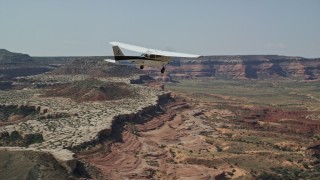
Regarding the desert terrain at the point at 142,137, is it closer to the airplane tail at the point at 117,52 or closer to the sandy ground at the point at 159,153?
the sandy ground at the point at 159,153

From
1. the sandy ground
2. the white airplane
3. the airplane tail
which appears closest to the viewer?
the white airplane

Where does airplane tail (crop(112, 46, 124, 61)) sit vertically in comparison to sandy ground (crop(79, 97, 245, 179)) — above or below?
above

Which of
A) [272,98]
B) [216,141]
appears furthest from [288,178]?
[272,98]

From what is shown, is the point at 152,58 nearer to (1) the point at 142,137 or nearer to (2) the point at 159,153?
(2) the point at 159,153

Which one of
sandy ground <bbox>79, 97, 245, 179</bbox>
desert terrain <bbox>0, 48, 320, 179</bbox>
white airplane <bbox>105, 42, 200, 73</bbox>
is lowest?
sandy ground <bbox>79, 97, 245, 179</bbox>

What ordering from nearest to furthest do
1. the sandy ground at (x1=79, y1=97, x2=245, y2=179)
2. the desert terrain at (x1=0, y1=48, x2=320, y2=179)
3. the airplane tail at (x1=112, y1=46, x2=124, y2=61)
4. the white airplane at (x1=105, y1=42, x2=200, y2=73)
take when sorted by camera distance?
1. the white airplane at (x1=105, y1=42, x2=200, y2=73)
2. the desert terrain at (x1=0, y1=48, x2=320, y2=179)
3. the airplane tail at (x1=112, y1=46, x2=124, y2=61)
4. the sandy ground at (x1=79, y1=97, x2=245, y2=179)

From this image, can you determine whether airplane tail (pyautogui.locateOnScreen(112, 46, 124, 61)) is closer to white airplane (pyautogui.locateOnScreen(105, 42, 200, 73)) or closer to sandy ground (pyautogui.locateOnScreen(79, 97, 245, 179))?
white airplane (pyautogui.locateOnScreen(105, 42, 200, 73))

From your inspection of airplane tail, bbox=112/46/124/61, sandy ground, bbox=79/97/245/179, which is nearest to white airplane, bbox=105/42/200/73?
airplane tail, bbox=112/46/124/61

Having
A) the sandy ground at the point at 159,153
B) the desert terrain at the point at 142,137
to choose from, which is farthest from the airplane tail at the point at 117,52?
the sandy ground at the point at 159,153
